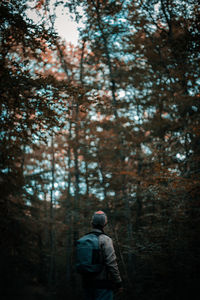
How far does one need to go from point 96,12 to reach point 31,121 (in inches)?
275

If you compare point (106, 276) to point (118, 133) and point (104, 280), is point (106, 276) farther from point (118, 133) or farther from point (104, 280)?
point (118, 133)

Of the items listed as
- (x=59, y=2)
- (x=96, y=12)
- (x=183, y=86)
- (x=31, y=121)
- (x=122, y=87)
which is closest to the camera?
(x=31, y=121)

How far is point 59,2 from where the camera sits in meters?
7.18

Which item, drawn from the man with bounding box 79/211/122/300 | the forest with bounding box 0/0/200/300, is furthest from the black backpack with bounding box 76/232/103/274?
the forest with bounding box 0/0/200/300

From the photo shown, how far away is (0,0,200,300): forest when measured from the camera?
17.3 ft

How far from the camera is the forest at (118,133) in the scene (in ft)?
17.3

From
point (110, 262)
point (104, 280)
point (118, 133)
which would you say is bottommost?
point (104, 280)

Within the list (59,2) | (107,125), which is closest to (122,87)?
(107,125)

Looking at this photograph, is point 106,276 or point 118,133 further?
point 118,133

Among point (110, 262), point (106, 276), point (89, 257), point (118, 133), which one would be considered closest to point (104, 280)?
point (106, 276)

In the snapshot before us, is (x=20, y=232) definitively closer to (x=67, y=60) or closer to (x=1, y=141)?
(x=1, y=141)

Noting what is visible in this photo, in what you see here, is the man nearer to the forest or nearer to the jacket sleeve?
the jacket sleeve

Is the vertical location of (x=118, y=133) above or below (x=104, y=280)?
above

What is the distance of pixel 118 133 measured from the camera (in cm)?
1054
